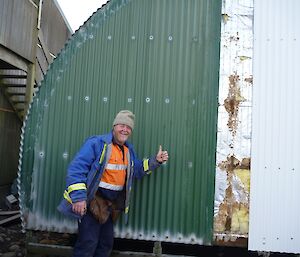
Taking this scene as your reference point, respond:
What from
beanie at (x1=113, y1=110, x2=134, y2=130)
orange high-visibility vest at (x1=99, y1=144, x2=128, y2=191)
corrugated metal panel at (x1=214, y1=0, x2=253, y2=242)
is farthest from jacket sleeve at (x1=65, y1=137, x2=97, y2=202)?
corrugated metal panel at (x1=214, y1=0, x2=253, y2=242)

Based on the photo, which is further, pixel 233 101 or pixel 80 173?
pixel 233 101

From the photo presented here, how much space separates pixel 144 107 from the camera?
17.1 ft

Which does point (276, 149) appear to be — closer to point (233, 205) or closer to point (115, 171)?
point (233, 205)

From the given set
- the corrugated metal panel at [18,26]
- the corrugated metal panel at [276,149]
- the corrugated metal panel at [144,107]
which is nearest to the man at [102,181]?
the corrugated metal panel at [144,107]

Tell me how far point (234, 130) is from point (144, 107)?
1.21 metres

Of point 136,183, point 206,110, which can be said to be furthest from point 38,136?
point 206,110

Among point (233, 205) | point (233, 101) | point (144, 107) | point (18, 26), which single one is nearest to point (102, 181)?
point (144, 107)

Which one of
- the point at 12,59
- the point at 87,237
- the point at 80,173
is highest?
the point at 12,59

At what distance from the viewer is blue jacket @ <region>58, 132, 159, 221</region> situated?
166 inches

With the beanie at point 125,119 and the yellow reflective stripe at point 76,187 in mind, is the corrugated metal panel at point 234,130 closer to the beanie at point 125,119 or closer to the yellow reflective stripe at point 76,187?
the beanie at point 125,119

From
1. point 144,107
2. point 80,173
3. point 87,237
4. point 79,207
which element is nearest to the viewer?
point 79,207

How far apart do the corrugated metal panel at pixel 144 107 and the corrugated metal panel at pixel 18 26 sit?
16.4ft

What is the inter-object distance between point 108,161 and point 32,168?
135cm

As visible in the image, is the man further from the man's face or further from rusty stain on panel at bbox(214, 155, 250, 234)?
rusty stain on panel at bbox(214, 155, 250, 234)
